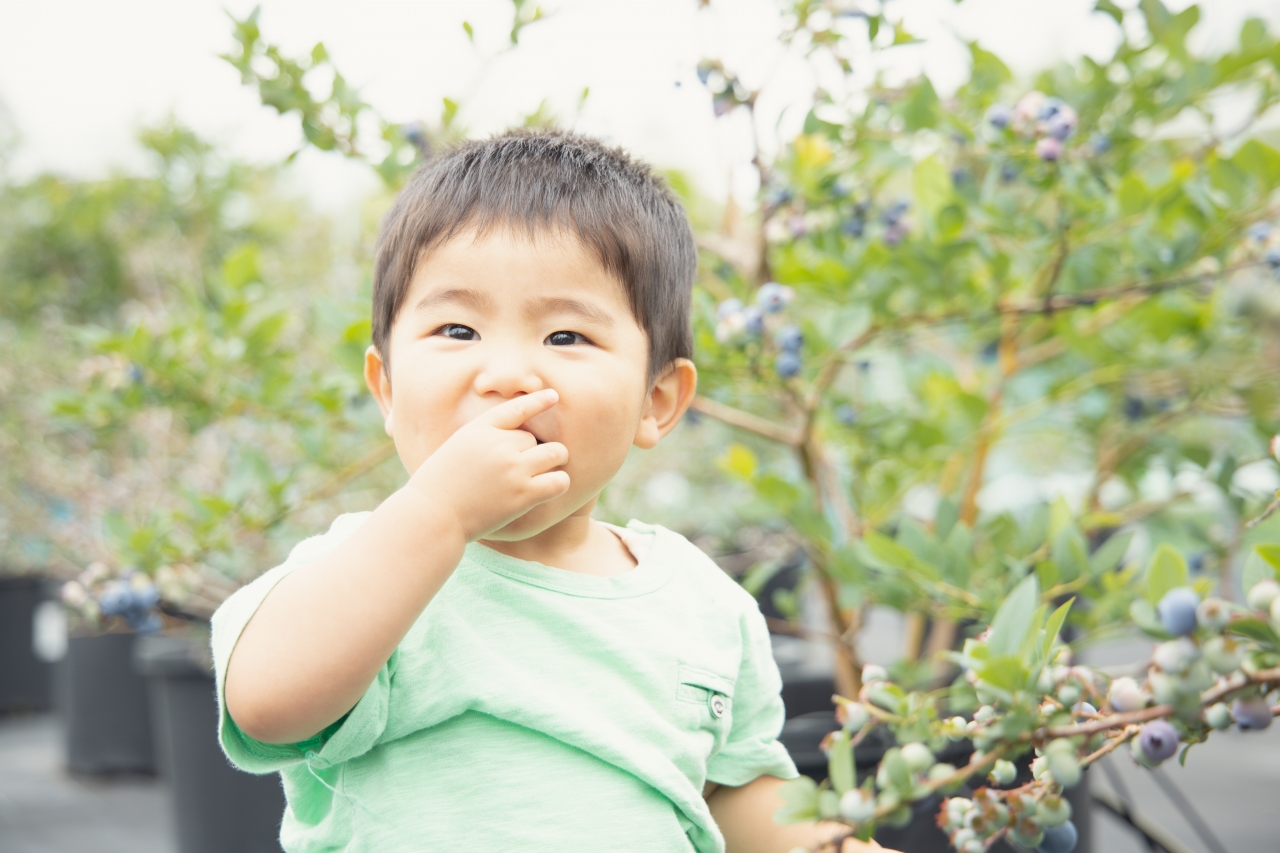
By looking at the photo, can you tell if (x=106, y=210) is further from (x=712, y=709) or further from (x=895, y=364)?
(x=712, y=709)

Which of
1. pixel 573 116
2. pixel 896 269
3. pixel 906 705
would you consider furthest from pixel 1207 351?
pixel 906 705

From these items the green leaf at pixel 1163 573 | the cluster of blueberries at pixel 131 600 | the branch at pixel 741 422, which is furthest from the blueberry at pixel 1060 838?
the cluster of blueberries at pixel 131 600

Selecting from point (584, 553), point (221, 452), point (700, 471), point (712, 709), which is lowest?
point (700, 471)

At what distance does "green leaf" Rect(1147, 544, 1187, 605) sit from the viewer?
0.52 metres

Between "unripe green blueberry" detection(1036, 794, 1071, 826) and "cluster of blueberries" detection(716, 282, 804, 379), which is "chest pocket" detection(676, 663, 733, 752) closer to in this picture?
"unripe green blueberry" detection(1036, 794, 1071, 826)

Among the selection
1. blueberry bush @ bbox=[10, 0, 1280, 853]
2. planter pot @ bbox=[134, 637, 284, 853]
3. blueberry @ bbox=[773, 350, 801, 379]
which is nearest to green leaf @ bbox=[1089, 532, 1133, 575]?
blueberry bush @ bbox=[10, 0, 1280, 853]

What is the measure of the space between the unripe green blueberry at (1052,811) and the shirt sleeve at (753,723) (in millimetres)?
416

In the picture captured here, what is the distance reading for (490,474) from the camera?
66cm

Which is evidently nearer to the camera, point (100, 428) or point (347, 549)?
point (347, 549)

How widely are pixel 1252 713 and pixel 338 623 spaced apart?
480 mm

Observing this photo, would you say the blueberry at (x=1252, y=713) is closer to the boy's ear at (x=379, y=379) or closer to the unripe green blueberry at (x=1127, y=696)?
the unripe green blueberry at (x=1127, y=696)

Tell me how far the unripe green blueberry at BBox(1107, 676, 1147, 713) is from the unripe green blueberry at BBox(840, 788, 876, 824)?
0.41ft

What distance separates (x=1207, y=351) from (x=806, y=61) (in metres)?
0.77

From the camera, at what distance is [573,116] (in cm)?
140
